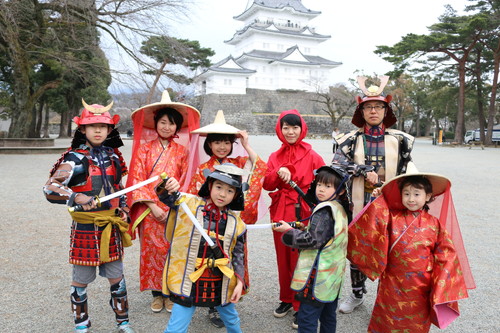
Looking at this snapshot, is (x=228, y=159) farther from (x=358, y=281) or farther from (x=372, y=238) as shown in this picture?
(x=358, y=281)

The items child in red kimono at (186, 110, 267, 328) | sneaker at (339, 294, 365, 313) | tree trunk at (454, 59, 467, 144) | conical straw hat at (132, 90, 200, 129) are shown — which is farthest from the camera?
tree trunk at (454, 59, 467, 144)

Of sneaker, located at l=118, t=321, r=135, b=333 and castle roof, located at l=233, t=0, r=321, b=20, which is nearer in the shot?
sneaker, located at l=118, t=321, r=135, b=333

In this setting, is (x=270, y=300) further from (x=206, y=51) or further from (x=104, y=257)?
(x=206, y=51)

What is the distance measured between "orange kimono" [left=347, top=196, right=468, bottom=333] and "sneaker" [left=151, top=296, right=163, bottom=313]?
5.52ft

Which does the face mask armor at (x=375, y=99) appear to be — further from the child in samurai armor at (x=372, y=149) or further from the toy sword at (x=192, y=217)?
the toy sword at (x=192, y=217)

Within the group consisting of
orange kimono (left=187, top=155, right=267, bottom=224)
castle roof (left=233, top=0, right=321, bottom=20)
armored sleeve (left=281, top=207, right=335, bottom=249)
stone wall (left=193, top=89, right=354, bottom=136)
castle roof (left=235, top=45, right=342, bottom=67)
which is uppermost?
castle roof (left=233, top=0, right=321, bottom=20)

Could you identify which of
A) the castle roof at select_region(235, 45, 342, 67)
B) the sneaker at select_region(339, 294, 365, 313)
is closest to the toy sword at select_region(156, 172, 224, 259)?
the sneaker at select_region(339, 294, 365, 313)

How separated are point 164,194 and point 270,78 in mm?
44668

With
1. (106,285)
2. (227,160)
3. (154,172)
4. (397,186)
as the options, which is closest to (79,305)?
(106,285)

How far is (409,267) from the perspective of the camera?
2.28 meters

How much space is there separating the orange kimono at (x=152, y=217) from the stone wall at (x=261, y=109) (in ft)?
122

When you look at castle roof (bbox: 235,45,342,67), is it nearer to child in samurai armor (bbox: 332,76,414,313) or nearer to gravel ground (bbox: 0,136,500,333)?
gravel ground (bbox: 0,136,500,333)

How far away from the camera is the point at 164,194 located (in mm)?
2123

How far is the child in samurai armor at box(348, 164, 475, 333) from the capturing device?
7.18 ft
